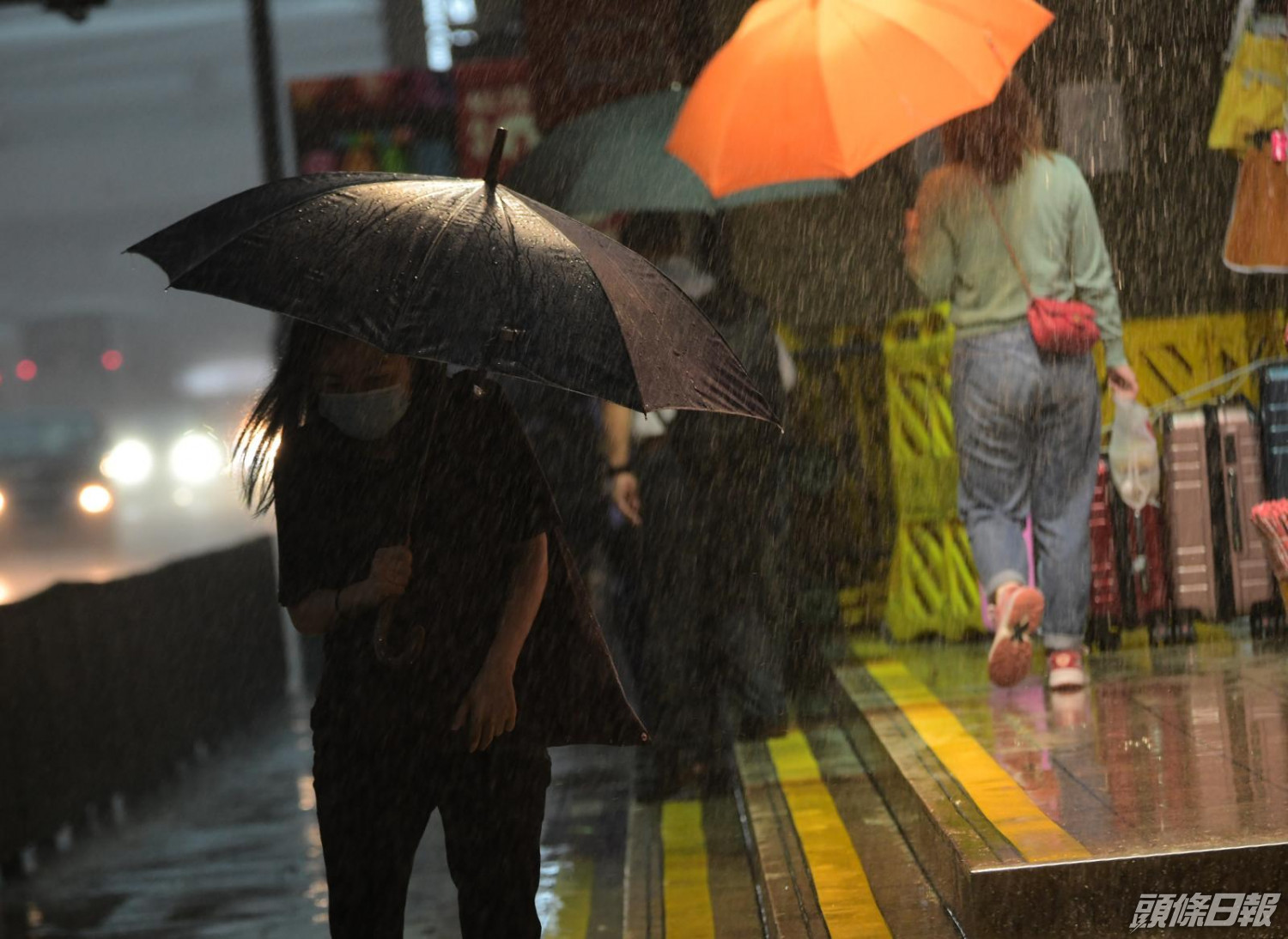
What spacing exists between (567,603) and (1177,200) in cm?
748

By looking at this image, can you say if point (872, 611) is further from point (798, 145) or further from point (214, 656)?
point (214, 656)

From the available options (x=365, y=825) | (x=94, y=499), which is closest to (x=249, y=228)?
(x=365, y=825)

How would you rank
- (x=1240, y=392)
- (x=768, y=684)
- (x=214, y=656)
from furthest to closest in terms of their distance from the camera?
(x=214, y=656), (x=1240, y=392), (x=768, y=684)

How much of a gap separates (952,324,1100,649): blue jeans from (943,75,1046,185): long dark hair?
639mm

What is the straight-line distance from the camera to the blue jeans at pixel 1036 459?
6539mm

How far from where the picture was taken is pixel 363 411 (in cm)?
325

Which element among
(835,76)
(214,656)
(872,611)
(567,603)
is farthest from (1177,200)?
(567,603)

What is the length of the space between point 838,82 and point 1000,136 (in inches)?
27.5

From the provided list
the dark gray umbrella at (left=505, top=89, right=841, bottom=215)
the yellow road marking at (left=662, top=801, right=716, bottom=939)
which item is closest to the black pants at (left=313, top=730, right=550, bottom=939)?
the yellow road marking at (left=662, top=801, right=716, bottom=939)

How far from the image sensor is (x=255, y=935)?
232 inches

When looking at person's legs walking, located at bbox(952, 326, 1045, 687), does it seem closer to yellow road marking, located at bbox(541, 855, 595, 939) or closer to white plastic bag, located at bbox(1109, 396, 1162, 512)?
white plastic bag, located at bbox(1109, 396, 1162, 512)

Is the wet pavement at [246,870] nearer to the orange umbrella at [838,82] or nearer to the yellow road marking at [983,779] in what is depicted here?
the yellow road marking at [983,779]

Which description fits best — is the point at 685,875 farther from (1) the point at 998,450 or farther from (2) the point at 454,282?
(2) the point at 454,282

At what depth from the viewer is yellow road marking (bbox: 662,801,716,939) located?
5.28 meters
